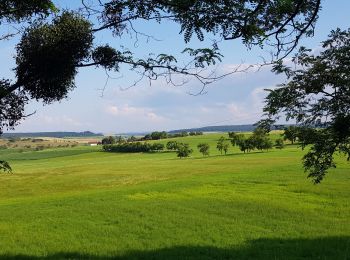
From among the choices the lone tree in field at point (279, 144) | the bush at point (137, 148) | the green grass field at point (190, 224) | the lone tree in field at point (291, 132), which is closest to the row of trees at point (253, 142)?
the lone tree in field at point (279, 144)

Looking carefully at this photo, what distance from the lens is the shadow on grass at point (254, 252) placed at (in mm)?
14398

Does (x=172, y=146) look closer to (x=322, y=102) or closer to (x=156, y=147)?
(x=156, y=147)

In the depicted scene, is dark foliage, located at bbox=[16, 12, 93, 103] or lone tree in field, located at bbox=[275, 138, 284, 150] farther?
lone tree in field, located at bbox=[275, 138, 284, 150]

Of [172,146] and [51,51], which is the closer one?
[51,51]

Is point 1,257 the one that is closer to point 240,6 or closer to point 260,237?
point 260,237

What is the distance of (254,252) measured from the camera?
599 inches

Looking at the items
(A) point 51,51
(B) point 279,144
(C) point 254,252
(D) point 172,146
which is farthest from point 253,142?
(A) point 51,51

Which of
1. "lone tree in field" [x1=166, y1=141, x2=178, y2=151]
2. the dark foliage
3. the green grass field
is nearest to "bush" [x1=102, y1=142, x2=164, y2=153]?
"lone tree in field" [x1=166, y1=141, x2=178, y2=151]

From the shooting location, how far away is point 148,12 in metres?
5.62

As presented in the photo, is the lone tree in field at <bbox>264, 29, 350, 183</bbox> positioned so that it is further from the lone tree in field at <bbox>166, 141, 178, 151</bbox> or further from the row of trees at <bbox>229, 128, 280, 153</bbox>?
the lone tree in field at <bbox>166, 141, 178, 151</bbox>

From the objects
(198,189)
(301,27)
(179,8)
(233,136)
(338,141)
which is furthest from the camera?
(233,136)

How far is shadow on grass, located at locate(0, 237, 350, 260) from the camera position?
47.2 feet

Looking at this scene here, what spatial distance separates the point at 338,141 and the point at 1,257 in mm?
11703

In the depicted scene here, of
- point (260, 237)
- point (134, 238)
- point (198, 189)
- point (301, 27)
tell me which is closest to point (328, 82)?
point (260, 237)
